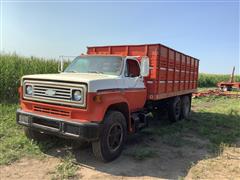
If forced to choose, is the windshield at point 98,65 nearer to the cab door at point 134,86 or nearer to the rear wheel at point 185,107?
the cab door at point 134,86

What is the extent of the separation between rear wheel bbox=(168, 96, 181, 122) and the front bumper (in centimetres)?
556

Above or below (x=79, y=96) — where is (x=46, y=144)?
below

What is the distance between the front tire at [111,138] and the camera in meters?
6.05

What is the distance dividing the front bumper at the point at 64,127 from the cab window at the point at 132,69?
204cm

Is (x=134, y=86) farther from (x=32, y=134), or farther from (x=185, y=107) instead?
(x=185, y=107)

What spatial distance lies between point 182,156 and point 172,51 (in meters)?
4.01

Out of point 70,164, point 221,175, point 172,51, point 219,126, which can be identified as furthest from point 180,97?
point 70,164

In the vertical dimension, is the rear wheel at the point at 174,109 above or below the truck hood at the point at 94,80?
below

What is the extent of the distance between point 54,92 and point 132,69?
2406mm

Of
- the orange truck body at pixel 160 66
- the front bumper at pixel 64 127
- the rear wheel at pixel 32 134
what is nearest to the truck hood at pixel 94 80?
the front bumper at pixel 64 127

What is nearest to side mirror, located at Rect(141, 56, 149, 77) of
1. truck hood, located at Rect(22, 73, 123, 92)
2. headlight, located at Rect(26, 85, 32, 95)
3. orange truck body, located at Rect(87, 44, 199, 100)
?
truck hood, located at Rect(22, 73, 123, 92)

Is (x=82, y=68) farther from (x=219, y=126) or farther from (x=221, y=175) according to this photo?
(x=219, y=126)

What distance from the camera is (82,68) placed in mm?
7488

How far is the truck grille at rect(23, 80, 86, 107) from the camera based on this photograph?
5.75 meters
